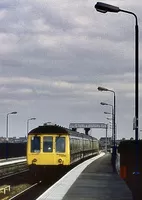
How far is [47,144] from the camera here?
33.3 m

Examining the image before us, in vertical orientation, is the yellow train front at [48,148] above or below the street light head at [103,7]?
below

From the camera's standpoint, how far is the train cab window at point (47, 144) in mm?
33188

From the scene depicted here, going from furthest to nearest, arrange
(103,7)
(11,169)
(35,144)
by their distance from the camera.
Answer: (11,169), (35,144), (103,7)

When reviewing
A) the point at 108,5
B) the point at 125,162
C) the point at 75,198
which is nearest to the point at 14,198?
the point at 75,198

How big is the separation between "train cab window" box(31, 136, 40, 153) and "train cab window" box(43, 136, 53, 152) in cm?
38

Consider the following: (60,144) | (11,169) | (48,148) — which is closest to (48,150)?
(48,148)

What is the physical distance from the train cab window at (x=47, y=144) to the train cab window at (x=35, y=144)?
0.38 metres

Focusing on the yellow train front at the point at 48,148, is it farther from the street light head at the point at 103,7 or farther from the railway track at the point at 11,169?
the street light head at the point at 103,7

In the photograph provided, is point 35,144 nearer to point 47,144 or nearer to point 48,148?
point 47,144

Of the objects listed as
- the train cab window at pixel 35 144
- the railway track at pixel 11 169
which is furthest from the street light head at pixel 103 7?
the railway track at pixel 11 169

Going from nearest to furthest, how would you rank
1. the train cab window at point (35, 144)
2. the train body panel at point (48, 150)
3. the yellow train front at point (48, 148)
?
the yellow train front at point (48, 148)
the train body panel at point (48, 150)
the train cab window at point (35, 144)

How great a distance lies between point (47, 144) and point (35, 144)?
76cm

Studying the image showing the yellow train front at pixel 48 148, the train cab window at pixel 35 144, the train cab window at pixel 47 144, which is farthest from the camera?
the train cab window at pixel 35 144

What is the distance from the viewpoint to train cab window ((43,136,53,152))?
1307 inches
